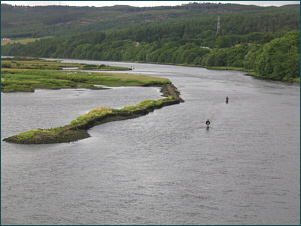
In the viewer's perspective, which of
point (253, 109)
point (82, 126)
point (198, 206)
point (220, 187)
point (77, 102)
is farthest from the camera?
point (77, 102)

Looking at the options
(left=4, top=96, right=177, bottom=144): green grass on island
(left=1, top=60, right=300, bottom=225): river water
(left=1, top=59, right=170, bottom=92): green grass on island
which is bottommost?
(left=1, top=60, right=300, bottom=225): river water

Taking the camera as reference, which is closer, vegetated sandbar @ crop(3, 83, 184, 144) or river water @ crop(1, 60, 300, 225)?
river water @ crop(1, 60, 300, 225)

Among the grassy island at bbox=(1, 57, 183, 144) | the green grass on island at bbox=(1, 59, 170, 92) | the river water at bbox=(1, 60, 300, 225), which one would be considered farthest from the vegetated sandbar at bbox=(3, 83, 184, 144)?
the green grass on island at bbox=(1, 59, 170, 92)

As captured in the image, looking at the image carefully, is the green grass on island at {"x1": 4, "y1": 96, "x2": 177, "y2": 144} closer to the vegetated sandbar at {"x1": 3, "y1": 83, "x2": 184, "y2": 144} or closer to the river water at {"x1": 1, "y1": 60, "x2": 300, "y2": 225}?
the vegetated sandbar at {"x1": 3, "y1": 83, "x2": 184, "y2": 144}

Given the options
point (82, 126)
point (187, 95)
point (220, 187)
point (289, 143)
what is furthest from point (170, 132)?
point (187, 95)

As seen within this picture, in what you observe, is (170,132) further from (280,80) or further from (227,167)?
(280,80)

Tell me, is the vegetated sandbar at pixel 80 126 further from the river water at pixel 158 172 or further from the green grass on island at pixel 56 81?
the green grass on island at pixel 56 81

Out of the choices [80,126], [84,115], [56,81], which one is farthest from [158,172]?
[56,81]

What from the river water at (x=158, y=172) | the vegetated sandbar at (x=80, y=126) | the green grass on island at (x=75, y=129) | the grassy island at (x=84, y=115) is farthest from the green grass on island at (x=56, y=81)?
the green grass on island at (x=75, y=129)
